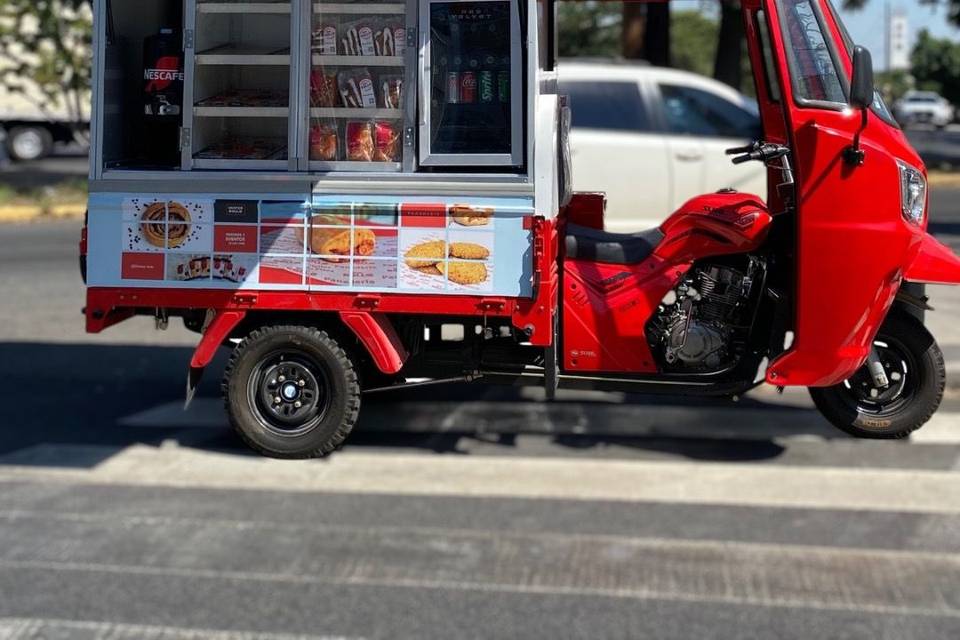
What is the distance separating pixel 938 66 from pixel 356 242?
16780 centimetres

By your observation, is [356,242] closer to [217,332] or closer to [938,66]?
[217,332]

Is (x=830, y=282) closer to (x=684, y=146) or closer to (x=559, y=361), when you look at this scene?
(x=559, y=361)

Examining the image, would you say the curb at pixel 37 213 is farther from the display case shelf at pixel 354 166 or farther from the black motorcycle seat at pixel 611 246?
the display case shelf at pixel 354 166

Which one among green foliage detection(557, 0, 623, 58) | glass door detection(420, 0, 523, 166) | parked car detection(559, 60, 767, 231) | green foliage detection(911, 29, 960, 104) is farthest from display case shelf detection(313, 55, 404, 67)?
green foliage detection(911, 29, 960, 104)

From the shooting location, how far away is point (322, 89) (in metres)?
6.66

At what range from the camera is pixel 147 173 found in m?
6.86

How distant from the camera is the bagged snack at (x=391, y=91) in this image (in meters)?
6.75

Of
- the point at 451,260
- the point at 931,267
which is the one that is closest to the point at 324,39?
the point at 451,260

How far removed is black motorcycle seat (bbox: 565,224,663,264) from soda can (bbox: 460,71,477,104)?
117 cm

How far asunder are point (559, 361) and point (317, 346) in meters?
1.14

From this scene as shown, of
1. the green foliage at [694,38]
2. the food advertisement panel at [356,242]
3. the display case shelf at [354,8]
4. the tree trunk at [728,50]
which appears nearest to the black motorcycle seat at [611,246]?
the food advertisement panel at [356,242]

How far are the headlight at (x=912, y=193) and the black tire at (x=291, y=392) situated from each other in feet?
8.44

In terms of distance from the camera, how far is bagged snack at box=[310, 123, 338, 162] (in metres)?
6.70

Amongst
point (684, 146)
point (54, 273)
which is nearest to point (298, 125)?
point (684, 146)
